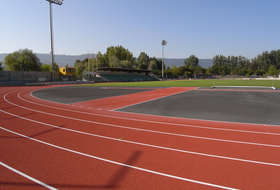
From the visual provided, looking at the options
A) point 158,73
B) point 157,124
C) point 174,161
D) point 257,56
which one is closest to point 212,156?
point 174,161

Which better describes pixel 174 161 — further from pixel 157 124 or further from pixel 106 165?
pixel 157 124

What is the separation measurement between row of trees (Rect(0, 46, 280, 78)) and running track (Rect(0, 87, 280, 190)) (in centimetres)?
6896

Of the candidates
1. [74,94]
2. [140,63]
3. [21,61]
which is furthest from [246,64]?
[74,94]

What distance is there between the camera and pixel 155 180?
13.0ft

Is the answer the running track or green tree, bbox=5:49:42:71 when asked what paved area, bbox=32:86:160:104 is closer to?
the running track

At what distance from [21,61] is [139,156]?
3349 inches

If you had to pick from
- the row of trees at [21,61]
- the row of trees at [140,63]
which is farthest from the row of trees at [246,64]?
the row of trees at [21,61]

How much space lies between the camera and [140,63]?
5162 inches

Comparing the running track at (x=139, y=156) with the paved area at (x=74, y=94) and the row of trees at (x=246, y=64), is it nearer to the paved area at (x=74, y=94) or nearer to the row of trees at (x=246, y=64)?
the paved area at (x=74, y=94)

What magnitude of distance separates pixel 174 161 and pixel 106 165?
173cm

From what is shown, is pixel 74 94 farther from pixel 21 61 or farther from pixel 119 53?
pixel 119 53

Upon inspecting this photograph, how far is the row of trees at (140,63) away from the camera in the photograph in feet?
250

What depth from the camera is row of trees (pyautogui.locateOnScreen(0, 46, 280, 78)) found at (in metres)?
76.2

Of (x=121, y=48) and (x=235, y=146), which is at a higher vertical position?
(x=121, y=48)
